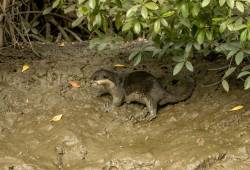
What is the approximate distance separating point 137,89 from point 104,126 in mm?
585

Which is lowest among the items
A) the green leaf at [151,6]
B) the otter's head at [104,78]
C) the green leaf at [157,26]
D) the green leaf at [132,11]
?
the otter's head at [104,78]

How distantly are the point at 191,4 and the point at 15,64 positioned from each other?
→ 9.68ft

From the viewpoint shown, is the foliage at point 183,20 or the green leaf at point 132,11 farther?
the foliage at point 183,20

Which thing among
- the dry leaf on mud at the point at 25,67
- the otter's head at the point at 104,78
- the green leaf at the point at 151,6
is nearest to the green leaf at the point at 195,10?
the green leaf at the point at 151,6

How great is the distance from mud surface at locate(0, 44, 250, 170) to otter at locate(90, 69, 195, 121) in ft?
0.31

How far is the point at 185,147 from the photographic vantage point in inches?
229

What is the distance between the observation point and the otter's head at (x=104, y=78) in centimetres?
682

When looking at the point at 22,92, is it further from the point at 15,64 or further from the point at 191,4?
the point at 191,4

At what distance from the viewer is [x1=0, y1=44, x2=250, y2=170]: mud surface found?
5.72 meters

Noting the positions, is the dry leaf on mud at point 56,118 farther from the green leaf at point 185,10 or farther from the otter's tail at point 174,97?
the green leaf at point 185,10

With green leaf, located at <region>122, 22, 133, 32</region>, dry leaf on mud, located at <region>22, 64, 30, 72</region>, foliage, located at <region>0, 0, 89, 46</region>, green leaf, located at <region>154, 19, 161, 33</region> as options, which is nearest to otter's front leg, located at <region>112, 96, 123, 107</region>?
dry leaf on mud, located at <region>22, 64, 30, 72</region>

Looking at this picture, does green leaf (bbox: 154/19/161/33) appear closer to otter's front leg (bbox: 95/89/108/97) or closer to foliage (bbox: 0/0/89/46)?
otter's front leg (bbox: 95/89/108/97)

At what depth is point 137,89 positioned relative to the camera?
6.73 metres

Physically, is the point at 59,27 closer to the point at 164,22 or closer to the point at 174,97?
Result: the point at 174,97
